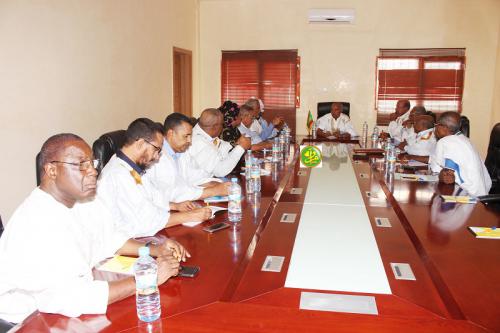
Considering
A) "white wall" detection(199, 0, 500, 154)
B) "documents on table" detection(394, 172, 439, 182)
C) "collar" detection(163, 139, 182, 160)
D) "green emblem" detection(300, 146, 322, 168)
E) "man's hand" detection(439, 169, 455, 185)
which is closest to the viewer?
"collar" detection(163, 139, 182, 160)

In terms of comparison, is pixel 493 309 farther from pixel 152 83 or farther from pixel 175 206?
pixel 152 83

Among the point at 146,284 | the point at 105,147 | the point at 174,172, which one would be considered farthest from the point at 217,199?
the point at 146,284

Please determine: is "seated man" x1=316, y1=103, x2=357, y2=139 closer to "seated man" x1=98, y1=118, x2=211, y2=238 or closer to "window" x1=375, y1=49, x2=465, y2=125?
"window" x1=375, y1=49, x2=465, y2=125

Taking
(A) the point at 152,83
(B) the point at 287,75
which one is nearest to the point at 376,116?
(B) the point at 287,75

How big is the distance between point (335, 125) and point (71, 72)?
3.80 m

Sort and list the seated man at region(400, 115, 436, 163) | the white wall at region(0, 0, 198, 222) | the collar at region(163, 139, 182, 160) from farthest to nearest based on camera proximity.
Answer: the seated man at region(400, 115, 436, 163) < the white wall at region(0, 0, 198, 222) < the collar at region(163, 139, 182, 160)

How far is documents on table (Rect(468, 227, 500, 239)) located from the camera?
2.01 m

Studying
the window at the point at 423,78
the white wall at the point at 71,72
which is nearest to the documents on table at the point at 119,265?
the white wall at the point at 71,72

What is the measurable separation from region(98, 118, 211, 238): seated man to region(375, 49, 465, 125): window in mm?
5990

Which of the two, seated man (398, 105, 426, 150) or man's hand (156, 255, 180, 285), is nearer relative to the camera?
man's hand (156, 255, 180, 285)

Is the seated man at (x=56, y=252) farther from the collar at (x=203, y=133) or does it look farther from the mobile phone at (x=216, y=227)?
the collar at (x=203, y=133)

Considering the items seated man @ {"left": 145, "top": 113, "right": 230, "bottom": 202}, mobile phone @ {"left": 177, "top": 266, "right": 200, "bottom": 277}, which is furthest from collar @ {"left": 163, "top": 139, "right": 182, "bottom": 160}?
mobile phone @ {"left": 177, "top": 266, "right": 200, "bottom": 277}

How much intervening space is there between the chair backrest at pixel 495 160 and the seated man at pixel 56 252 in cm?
309

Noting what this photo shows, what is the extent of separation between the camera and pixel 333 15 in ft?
23.3
